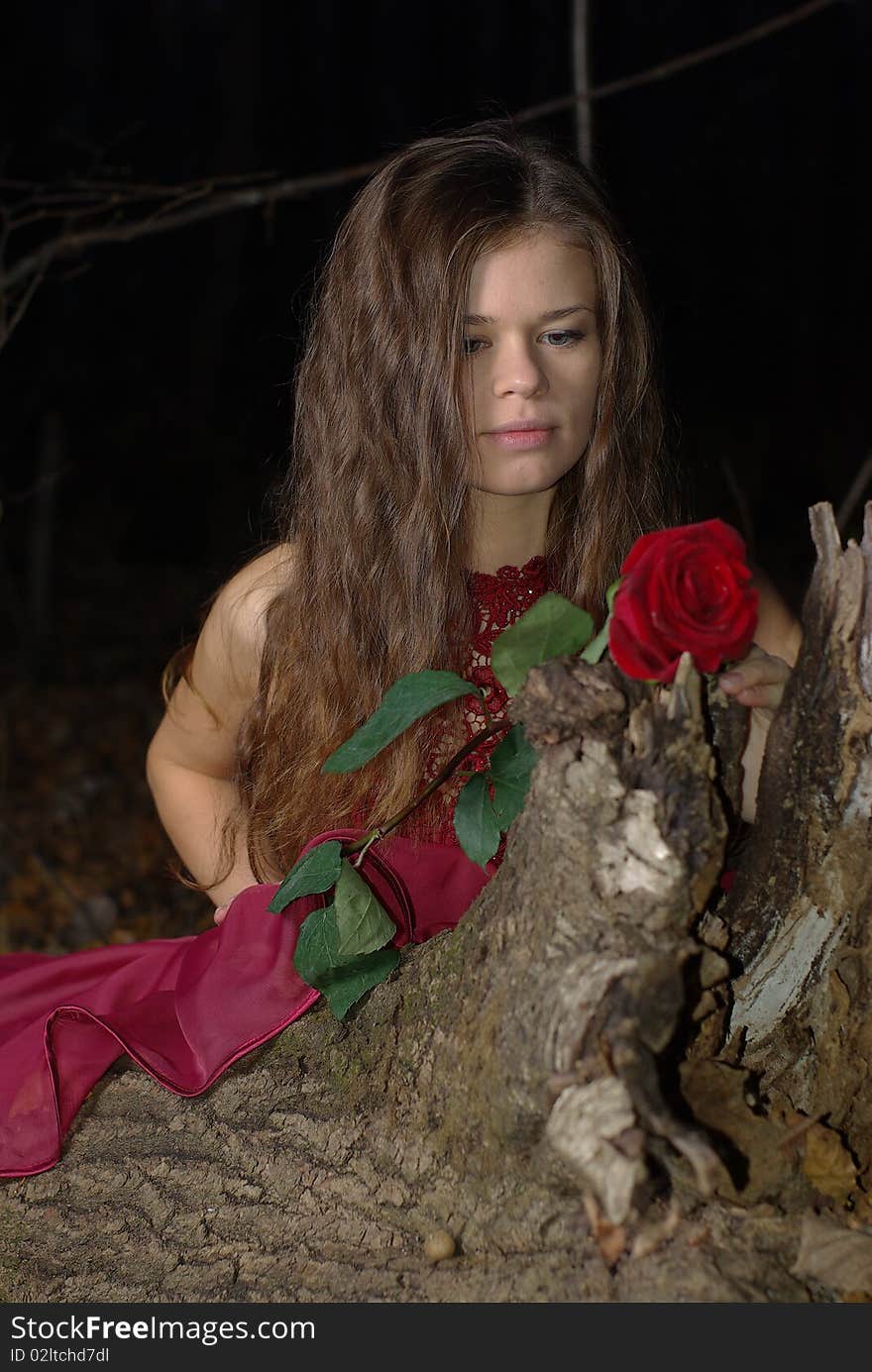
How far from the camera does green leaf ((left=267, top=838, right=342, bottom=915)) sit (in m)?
1.68

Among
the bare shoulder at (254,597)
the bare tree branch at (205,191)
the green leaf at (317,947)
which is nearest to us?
the green leaf at (317,947)

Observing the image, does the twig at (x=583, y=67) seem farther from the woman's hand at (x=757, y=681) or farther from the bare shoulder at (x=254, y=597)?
the woman's hand at (x=757, y=681)

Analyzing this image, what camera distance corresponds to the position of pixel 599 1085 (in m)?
1.27

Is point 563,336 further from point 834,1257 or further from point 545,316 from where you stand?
point 834,1257

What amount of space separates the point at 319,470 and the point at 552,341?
0.46 metres

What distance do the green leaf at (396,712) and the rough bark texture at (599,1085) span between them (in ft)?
0.59

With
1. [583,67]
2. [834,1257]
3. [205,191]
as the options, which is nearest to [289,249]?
[583,67]

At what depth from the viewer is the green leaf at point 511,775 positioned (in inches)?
63.0

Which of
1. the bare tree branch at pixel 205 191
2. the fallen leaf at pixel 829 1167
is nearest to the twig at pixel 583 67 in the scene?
the bare tree branch at pixel 205 191

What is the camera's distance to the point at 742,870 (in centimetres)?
157

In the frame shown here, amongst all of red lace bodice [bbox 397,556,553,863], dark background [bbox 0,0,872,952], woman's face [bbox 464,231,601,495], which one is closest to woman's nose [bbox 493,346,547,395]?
woman's face [bbox 464,231,601,495]

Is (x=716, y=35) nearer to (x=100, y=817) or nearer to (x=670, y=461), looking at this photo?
(x=100, y=817)

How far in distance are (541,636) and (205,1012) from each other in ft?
2.48

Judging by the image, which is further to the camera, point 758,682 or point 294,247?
point 294,247
